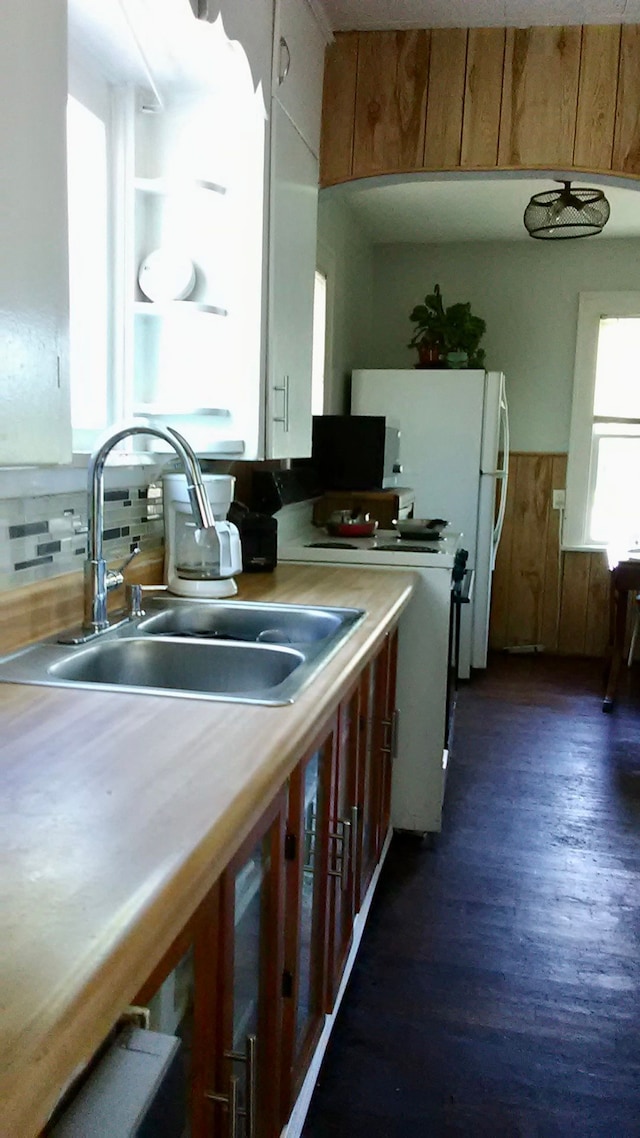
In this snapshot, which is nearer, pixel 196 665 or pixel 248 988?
pixel 248 988

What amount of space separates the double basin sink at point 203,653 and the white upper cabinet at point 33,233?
16.8 inches

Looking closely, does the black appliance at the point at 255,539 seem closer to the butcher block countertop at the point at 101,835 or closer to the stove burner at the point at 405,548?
the stove burner at the point at 405,548

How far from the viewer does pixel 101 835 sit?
811mm

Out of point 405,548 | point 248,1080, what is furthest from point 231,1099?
point 405,548

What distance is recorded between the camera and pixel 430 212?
4.74 metres

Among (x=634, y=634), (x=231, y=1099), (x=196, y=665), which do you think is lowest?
(x=634, y=634)

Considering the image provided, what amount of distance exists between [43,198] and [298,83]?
1.67 meters

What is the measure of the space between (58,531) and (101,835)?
0.96 meters

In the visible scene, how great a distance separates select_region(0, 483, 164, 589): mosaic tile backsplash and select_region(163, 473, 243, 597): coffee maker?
60 millimetres

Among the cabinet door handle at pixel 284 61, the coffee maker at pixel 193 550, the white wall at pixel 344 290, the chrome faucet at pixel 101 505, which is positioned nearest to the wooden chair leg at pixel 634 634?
the white wall at pixel 344 290

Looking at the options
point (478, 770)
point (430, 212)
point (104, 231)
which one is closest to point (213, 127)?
point (104, 231)

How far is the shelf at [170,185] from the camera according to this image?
2063 mm

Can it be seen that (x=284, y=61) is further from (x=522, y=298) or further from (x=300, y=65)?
(x=522, y=298)

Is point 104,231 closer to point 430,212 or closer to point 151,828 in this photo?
point 151,828
